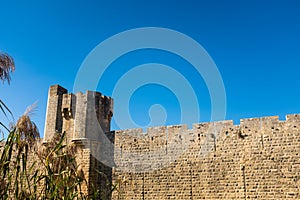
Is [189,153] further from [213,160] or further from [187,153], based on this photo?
[213,160]

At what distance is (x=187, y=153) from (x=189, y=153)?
69 millimetres

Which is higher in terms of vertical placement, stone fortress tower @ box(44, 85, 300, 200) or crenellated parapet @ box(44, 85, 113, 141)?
crenellated parapet @ box(44, 85, 113, 141)

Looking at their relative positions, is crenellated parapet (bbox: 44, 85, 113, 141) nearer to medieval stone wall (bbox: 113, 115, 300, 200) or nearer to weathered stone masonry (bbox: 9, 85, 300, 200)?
weathered stone masonry (bbox: 9, 85, 300, 200)

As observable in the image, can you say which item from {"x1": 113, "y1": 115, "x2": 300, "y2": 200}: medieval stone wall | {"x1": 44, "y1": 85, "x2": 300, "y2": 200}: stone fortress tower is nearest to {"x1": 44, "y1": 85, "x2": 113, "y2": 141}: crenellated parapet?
{"x1": 44, "y1": 85, "x2": 300, "y2": 200}: stone fortress tower

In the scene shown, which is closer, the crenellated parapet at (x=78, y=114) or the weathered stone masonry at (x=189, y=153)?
the weathered stone masonry at (x=189, y=153)

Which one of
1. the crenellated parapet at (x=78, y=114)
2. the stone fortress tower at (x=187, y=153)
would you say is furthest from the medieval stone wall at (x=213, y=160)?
the crenellated parapet at (x=78, y=114)

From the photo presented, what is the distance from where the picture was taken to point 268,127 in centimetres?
919

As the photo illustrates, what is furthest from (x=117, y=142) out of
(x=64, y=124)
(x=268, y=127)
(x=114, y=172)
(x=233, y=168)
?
(x=268, y=127)

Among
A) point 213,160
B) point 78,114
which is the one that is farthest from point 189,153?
point 78,114

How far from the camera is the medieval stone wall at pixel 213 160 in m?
8.81

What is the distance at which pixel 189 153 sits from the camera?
1014 cm

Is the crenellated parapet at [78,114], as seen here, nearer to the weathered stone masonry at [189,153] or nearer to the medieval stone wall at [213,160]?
the weathered stone masonry at [189,153]

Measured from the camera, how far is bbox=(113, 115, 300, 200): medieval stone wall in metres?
8.81

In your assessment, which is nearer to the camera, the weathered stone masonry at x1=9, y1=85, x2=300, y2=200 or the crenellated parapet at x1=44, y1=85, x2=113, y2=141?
the weathered stone masonry at x1=9, y1=85, x2=300, y2=200
